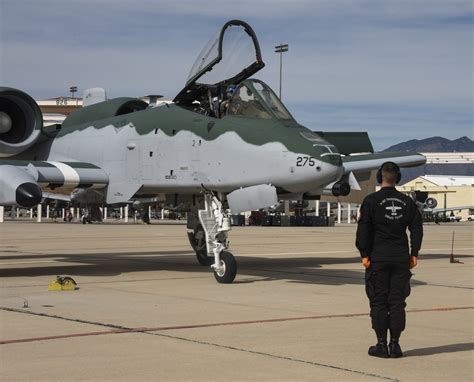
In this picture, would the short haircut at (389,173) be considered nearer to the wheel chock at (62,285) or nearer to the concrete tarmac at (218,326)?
the concrete tarmac at (218,326)

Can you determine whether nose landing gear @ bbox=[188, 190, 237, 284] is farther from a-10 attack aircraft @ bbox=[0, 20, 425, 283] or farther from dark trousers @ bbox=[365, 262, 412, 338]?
dark trousers @ bbox=[365, 262, 412, 338]

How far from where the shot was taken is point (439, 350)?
8266 millimetres

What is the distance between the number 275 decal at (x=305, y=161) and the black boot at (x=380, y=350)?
21.2 ft

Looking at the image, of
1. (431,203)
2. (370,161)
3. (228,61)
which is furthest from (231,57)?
(431,203)

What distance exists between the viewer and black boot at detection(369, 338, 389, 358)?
7883 mm

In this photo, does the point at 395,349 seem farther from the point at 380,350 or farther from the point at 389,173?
the point at 389,173

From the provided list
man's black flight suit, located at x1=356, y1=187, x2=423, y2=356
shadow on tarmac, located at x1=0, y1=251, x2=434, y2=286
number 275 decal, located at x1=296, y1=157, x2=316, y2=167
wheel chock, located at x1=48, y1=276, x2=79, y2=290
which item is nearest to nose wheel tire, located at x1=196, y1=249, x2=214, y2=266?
shadow on tarmac, located at x1=0, y1=251, x2=434, y2=286

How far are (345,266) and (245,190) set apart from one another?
5.67 meters

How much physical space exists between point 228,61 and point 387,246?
8489 mm

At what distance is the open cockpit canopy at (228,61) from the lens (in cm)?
1591

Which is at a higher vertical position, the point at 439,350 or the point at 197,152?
the point at 197,152

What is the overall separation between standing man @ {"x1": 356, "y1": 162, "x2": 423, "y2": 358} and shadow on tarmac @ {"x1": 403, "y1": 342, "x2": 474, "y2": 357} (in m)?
0.34

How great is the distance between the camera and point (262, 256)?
23.5 m

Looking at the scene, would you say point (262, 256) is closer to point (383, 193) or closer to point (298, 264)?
point (298, 264)
